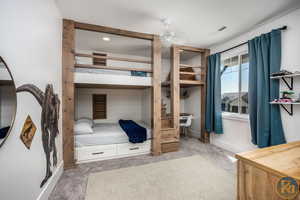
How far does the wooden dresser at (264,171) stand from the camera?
774 millimetres

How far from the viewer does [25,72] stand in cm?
113

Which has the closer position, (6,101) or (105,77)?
(6,101)

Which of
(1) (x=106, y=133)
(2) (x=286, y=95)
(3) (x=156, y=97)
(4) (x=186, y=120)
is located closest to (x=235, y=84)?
(2) (x=286, y=95)

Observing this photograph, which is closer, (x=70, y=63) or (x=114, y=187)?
(x=114, y=187)

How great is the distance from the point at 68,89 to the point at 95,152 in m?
Result: 1.34

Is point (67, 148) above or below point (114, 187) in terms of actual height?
above

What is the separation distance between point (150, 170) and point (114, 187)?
65 centimetres

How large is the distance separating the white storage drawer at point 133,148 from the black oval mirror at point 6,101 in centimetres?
192

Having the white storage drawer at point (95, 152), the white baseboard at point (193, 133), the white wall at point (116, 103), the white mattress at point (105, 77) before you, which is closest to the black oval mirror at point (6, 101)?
the white mattress at point (105, 77)

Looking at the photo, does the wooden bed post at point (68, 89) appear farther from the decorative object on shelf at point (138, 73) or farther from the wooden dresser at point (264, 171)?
the wooden dresser at point (264, 171)

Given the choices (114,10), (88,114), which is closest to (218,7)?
(114,10)

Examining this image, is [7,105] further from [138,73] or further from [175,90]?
[175,90]

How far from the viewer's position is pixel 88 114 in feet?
12.2

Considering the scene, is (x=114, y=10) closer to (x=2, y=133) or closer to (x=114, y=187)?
(x=2, y=133)
